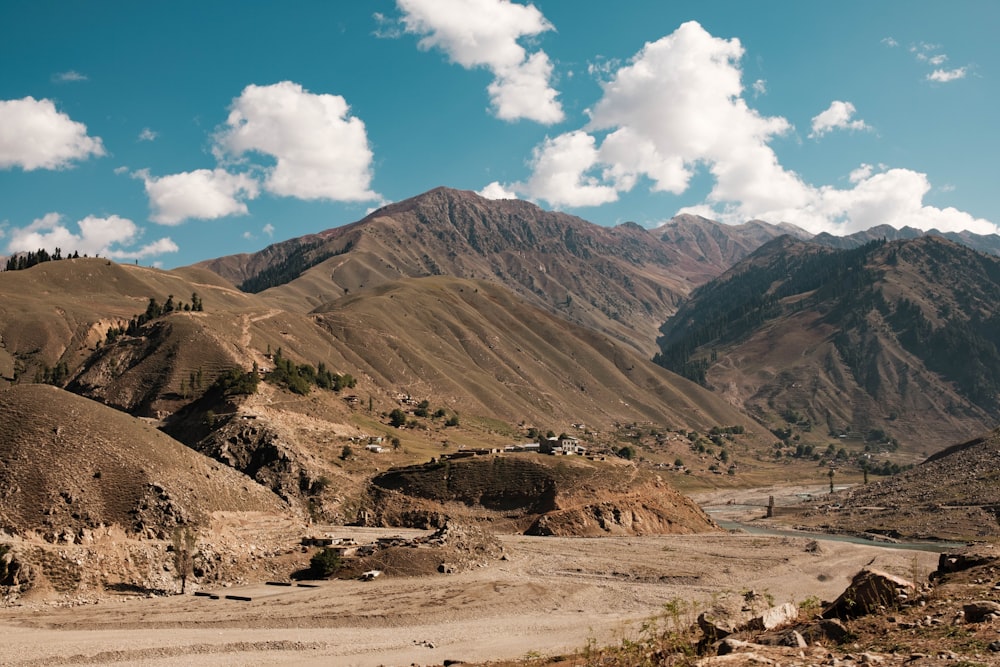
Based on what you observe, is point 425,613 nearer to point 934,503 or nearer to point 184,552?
point 184,552

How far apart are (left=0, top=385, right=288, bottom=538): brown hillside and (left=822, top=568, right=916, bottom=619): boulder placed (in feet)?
184

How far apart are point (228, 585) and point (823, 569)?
57796 millimetres

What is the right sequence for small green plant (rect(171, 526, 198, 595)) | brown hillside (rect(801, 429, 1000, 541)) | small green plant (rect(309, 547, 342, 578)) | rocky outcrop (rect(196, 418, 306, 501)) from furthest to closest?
brown hillside (rect(801, 429, 1000, 541)), rocky outcrop (rect(196, 418, 306, 501)), small green plant (rect(309, 547, 342, 578)), small green plant (rect(171, 526, 198, 595))

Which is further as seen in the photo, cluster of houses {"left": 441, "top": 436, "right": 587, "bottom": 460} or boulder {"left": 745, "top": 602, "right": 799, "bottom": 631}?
cluster of houses {"left": 441, "top": 436, "right": 587, "bottom": 460}

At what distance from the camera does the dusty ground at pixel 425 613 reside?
40781 millimetres

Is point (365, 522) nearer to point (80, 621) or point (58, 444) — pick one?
point (58, 444)

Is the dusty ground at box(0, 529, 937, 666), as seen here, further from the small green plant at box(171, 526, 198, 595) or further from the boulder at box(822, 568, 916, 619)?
the boulder at box(822, 568, 916, 619)

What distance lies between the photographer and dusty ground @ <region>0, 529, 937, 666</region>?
40.8 meters

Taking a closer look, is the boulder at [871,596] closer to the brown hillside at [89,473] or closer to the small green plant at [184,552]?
the small green plant at [184,552]

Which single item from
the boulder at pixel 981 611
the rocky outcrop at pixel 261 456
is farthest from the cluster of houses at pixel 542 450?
the boulder at pixel 981 611

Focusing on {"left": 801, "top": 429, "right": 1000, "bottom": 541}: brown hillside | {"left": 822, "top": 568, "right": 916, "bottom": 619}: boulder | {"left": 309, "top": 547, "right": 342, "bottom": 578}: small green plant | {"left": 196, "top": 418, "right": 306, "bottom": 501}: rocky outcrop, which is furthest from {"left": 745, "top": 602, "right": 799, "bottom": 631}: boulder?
{"left": 801, "top": 429, "right": 1000, "bottom": 541}: brown hillside

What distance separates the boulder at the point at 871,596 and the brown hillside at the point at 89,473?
56.2 meters

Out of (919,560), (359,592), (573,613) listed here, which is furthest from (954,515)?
(359,592)

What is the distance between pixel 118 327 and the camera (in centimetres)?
16712
